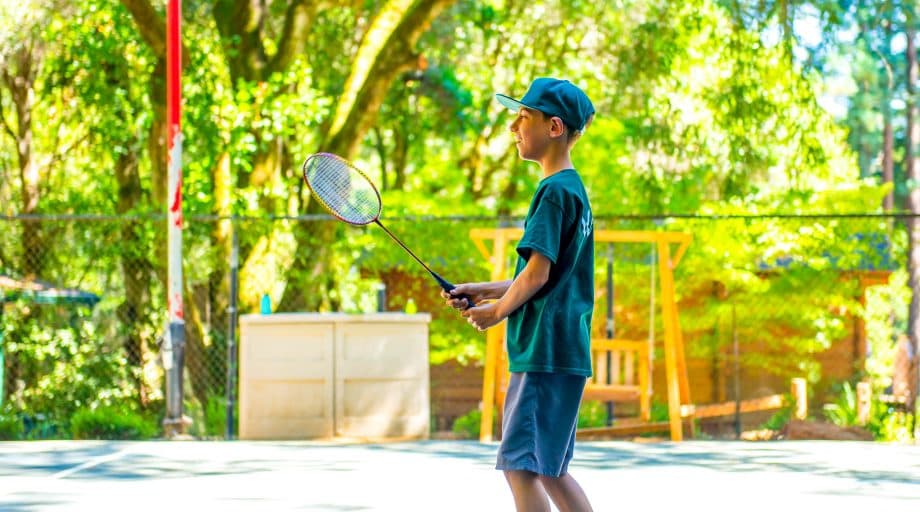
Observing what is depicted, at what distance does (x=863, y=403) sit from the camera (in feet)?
53.3

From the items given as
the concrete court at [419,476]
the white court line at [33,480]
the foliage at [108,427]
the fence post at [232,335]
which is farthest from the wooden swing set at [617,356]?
the foliage at [108,427]

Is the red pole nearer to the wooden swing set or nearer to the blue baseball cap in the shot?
the wooden swing set

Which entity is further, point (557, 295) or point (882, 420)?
point (882, 420)

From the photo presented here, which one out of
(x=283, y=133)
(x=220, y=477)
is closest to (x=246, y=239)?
(x=283, y=133)

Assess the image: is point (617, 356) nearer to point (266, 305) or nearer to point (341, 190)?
point (266, 305)

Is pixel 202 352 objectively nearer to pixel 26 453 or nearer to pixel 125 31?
pixel 125 31

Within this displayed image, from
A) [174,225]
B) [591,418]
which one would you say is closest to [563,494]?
[174,225]

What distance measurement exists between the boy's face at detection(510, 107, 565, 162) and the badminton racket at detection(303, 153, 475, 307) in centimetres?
113

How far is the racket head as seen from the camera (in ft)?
19.5

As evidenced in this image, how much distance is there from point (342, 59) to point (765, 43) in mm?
8856

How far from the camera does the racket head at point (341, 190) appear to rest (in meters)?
5.94

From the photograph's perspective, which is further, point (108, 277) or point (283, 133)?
point (108, 277)

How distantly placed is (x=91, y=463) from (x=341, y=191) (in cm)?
421

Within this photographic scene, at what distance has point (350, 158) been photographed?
1639cm
